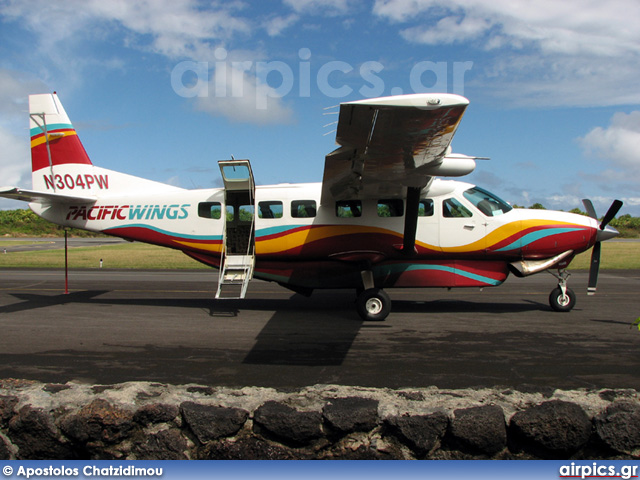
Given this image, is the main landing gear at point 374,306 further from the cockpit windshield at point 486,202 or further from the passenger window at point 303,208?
the cockpit windshield at point 486,202

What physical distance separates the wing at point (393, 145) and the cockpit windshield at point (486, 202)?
1705 millimetres

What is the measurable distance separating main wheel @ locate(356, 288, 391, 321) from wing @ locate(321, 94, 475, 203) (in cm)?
228

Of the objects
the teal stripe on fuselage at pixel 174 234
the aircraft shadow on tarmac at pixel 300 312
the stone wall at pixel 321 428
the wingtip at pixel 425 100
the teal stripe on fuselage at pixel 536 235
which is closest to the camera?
the stone wall at pixel 321 428

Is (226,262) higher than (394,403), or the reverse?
(394,403)

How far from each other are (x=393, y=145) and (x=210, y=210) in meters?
5.63

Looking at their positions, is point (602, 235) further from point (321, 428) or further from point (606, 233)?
point (321, 428)

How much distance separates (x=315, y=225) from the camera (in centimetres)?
1120

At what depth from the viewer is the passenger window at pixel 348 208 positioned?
11.1 meters

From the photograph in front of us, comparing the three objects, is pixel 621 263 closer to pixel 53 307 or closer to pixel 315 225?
pixel 315 225

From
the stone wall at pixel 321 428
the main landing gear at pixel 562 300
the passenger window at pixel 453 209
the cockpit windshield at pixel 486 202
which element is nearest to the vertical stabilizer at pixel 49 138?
the passenger window at pixel 453 209

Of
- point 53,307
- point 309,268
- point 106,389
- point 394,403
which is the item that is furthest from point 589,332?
point 53,307

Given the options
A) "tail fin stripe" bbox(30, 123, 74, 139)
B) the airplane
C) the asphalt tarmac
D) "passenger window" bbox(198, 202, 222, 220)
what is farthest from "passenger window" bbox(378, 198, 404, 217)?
"tail fin stripe" bbox(30, 123, 74, 139)

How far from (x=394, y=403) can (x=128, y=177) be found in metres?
10.6

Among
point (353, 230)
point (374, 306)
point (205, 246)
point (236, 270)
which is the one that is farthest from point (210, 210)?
point (374, 306)
